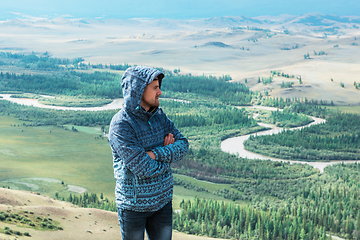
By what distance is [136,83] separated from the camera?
27.9ft

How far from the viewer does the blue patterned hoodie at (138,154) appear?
27.1ft

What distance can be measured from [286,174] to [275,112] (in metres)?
34.9

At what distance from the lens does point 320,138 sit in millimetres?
60500

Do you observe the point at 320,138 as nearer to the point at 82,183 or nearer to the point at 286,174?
the point at 286,174

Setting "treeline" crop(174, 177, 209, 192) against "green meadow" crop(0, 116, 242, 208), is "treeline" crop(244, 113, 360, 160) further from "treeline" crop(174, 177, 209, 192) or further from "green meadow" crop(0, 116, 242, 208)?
"treeline" crop(174, 177, 209, 192)

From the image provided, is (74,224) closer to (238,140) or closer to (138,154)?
(138,154)

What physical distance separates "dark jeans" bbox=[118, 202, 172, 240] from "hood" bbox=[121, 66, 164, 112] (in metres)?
1.76

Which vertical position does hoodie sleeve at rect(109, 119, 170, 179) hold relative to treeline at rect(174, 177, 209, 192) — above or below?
above

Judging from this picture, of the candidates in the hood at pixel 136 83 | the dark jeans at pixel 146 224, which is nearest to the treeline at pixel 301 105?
the dark jeans at pixel 146 224

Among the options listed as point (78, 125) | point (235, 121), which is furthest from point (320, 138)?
point (78, 125)

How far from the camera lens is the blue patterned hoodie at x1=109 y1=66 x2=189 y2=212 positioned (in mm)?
8273

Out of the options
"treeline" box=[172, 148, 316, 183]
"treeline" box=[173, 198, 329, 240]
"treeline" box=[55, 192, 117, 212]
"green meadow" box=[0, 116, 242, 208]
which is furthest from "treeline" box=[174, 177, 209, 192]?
"treeline" box=[173, 198, 329, 240]

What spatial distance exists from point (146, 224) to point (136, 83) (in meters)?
2.48

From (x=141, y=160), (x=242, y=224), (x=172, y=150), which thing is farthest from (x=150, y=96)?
(x=242, y=224)
